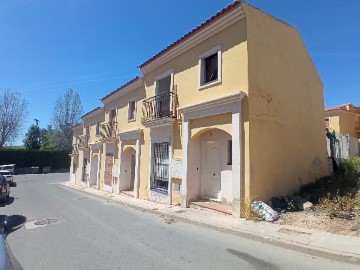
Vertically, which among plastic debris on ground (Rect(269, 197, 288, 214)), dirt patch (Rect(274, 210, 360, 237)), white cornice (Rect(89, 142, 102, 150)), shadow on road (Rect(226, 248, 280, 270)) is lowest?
shadow on road (Rect(226, 248, 280, 270))

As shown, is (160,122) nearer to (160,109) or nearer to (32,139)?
(160,109)

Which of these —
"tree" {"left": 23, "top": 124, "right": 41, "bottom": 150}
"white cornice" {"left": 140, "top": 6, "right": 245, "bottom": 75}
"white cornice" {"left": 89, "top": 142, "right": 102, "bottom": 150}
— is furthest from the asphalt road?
"tree" {"left": 23, "top": 124, "right": 41, "bottom": 150}

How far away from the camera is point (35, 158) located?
45.8m

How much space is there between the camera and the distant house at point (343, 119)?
18578 millimetres

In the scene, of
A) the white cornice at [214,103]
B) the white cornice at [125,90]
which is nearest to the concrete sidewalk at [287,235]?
the white cornice at [214,103]

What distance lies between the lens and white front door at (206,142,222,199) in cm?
1069

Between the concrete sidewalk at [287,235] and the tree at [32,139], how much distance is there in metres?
55.3

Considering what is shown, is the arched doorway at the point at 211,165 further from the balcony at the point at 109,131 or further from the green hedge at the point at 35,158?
the green hedge at the point at 35,158

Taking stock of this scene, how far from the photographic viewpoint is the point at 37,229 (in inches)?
331

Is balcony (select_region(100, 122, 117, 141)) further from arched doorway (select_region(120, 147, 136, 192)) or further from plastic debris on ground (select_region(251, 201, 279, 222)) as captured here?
plastic debris on ground (select_region(251, 201, 279, 222))

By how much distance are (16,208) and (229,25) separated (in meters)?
11.4

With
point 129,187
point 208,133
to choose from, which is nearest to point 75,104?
point 129,187

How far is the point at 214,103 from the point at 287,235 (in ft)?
15.9

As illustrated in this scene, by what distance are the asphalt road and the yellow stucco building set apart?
7.83 ft
